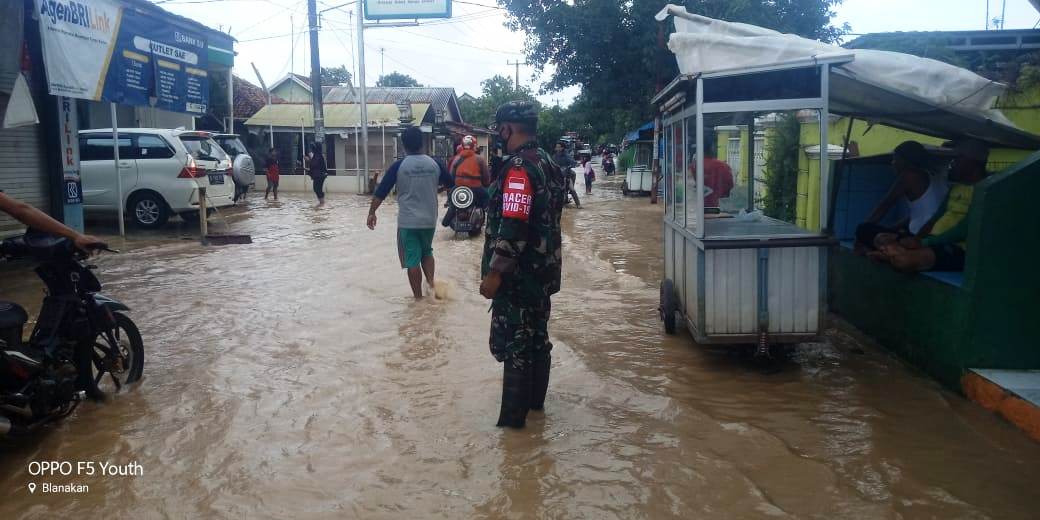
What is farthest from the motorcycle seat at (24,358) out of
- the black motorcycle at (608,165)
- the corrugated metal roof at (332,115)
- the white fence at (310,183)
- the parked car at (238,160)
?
the black motorcycle at (608,165)

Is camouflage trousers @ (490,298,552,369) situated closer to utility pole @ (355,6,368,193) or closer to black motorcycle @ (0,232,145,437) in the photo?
A: black motorcycle @ (0,232,145,437)

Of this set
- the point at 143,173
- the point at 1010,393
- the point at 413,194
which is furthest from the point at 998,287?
the point at 143,173

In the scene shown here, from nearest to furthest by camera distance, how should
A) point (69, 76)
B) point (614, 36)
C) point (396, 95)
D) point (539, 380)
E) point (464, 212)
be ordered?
point (539, 380) < point (69, 76) < point (464, 212) < point (614, 36) < point (396, 95)

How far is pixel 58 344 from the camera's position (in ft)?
14.3

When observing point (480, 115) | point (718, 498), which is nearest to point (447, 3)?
point (718, 498)

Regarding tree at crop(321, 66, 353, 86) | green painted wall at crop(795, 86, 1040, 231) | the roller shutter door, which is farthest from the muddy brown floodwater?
tree at crop(321, 66, 353, 86)

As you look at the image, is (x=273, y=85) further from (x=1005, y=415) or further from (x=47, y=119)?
(x=1005, y=415)

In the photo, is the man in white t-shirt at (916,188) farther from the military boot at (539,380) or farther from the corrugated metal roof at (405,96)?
the corrugated metal roof at (405,96)

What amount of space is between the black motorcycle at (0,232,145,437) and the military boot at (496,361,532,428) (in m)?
2.35

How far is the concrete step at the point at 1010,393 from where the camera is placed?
167 inches

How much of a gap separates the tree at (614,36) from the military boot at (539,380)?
639 inches

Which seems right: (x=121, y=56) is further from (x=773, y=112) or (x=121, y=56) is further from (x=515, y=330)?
(x=773, y=112)

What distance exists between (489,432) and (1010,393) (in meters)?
2.92

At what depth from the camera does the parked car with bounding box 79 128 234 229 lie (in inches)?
538
